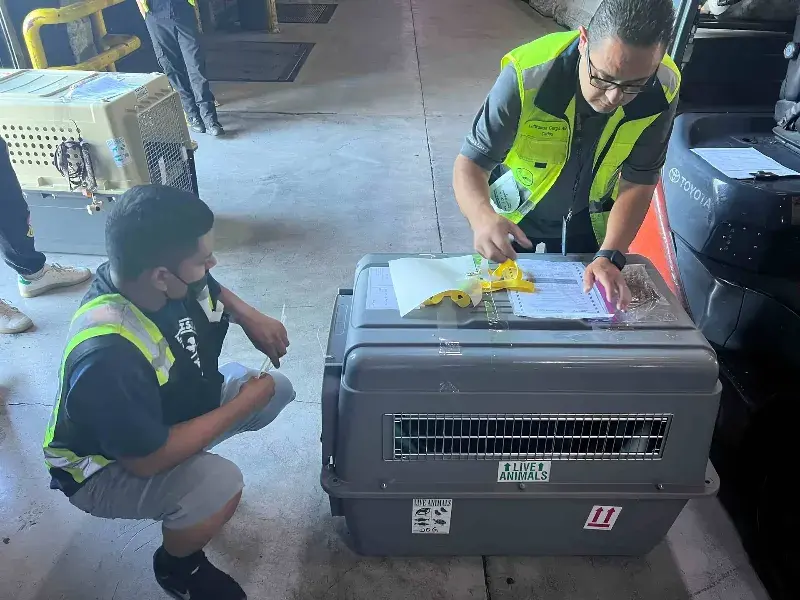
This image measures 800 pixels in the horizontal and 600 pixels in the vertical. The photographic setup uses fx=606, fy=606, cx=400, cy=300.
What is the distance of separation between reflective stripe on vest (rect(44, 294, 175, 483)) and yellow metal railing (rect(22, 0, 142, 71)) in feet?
8.46

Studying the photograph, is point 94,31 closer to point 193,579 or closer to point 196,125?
point 196,125

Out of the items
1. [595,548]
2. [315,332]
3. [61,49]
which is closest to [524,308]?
[595,548]

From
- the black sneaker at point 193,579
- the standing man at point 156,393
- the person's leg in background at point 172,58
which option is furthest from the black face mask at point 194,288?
Result: the person's leg in background at point 172,58

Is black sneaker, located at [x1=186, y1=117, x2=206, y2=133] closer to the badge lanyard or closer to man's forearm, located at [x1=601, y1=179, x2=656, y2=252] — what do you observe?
the badge lanyard

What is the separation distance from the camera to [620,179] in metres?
1.56

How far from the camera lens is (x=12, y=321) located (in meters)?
2.17

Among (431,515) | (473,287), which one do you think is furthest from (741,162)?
(431,515)

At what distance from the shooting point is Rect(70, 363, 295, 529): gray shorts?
1.21 meters

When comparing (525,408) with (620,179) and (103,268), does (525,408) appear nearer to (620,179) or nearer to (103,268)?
(620,179)

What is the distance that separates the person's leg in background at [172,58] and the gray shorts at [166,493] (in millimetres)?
2811

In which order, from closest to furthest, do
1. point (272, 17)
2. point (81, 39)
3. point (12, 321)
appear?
point (12, 321), point (81, 39), point (272, 17)

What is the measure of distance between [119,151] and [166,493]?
1527mm

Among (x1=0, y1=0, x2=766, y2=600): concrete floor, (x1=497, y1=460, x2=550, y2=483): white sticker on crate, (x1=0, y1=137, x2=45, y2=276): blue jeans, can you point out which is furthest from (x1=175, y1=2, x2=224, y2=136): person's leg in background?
(x1=497, y1=460, x2=550, y2=483): white sticker on crate

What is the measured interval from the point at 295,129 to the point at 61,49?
5.48ft
